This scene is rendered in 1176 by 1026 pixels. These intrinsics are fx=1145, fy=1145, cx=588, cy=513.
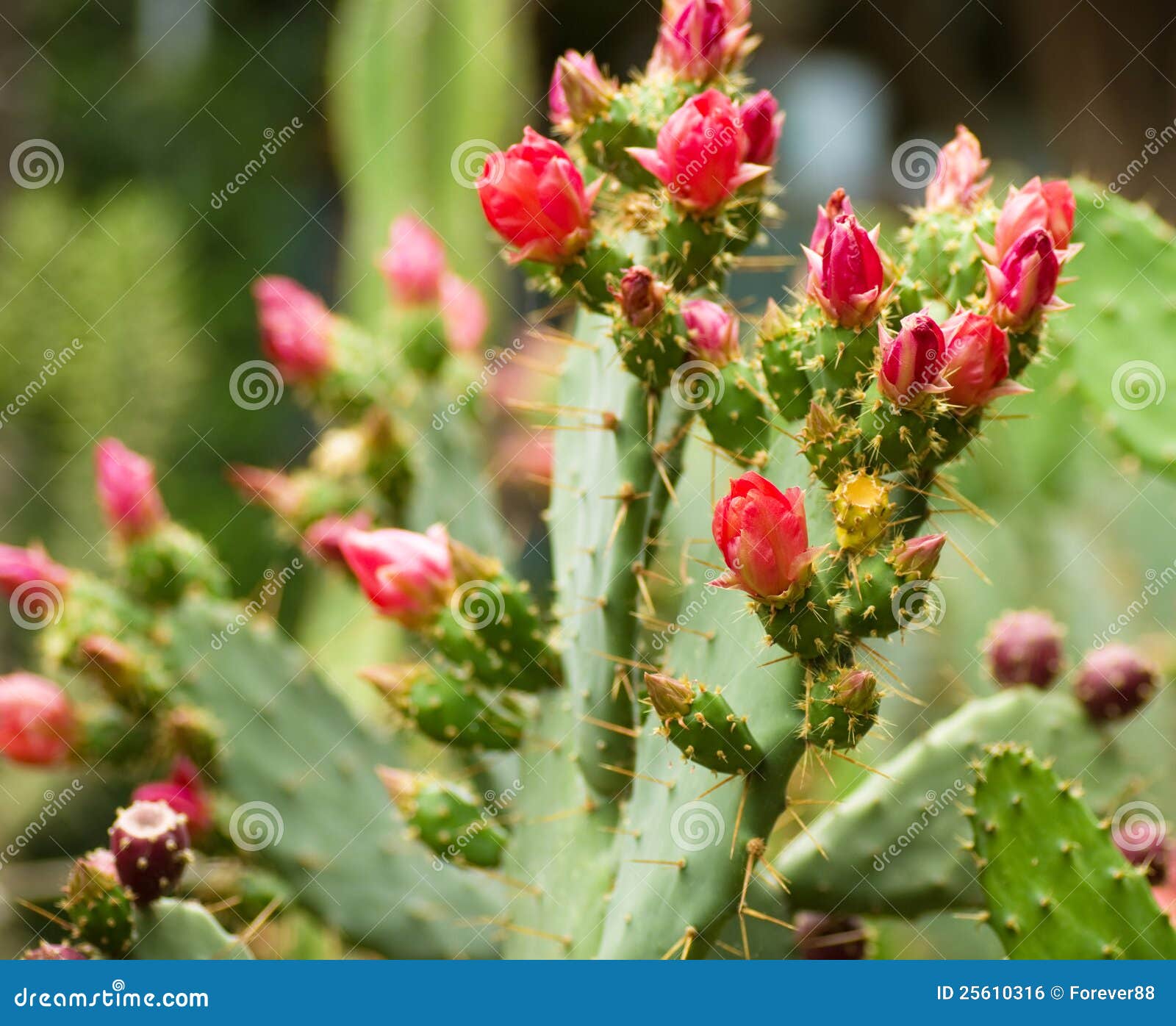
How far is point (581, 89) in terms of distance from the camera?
0.82 metres

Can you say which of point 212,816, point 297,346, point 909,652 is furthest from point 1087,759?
point 909,652

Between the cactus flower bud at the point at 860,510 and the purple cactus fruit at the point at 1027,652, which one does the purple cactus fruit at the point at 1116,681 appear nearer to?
the purple cactus fruit at the point at 1027,652

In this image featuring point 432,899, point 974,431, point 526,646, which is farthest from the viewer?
point 432,899

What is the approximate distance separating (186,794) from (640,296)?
0.60 meters

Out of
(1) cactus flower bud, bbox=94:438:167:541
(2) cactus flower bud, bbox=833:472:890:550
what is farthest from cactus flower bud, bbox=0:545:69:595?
(2) cactus flower bud, bbox=833:472:890:550

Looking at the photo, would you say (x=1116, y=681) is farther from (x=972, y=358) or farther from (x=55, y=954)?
(x=55, y=954)

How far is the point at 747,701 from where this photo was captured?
70 centimetres

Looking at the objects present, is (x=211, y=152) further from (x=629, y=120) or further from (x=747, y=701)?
(x=747, y=701)

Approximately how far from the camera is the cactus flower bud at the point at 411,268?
1.28m

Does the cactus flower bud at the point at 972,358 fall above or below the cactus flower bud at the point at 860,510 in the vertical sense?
above

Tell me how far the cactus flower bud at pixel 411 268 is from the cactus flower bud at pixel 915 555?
789 mm

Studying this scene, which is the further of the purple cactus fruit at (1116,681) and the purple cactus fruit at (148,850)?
the purple cactus fruit at (1116,681)

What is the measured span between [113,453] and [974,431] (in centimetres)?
84

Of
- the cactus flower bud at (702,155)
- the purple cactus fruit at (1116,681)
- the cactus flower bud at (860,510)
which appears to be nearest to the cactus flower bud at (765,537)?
the cactus flower bud at (860,510)
